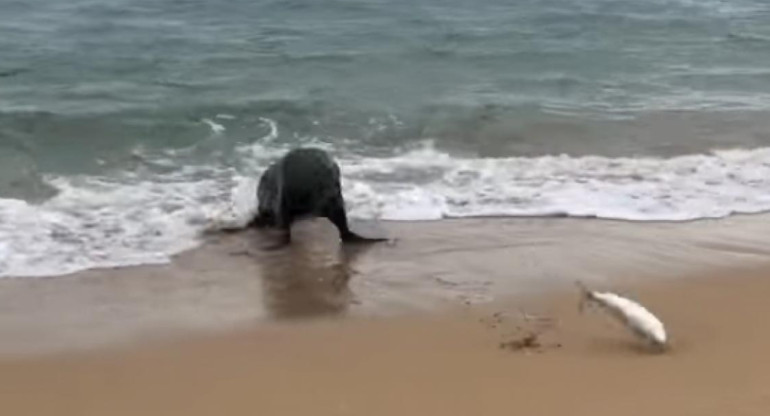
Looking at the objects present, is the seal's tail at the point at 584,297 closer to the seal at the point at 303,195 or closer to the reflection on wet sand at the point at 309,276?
the reflection on wet sand at the point at 309,276

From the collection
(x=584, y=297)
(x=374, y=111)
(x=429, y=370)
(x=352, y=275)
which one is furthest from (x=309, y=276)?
(x=374, y=111)

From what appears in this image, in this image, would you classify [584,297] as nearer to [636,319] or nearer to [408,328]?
[636,319]

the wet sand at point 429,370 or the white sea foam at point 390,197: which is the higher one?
the wet sand at point 429,370

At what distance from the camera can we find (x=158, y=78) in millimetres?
13055

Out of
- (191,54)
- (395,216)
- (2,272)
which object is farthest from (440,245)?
(191,54)

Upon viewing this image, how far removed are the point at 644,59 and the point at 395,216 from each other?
23.0 ft

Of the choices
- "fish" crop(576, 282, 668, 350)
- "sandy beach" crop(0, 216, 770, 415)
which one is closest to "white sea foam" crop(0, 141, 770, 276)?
"sandy beach" crop(0, 216, 770, 415)

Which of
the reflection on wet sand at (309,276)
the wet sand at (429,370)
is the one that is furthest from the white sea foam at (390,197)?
the wet sand at (429,370)

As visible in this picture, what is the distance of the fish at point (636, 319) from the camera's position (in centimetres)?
560

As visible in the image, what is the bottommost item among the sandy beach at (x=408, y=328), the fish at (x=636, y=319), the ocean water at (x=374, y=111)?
the ocean water at (x=374, y=111)

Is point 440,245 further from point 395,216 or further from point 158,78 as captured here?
point 158,78

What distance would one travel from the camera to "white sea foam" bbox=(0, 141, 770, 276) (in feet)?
25.0

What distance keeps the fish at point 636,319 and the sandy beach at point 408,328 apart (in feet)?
0.21

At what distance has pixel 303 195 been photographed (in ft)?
26.6
